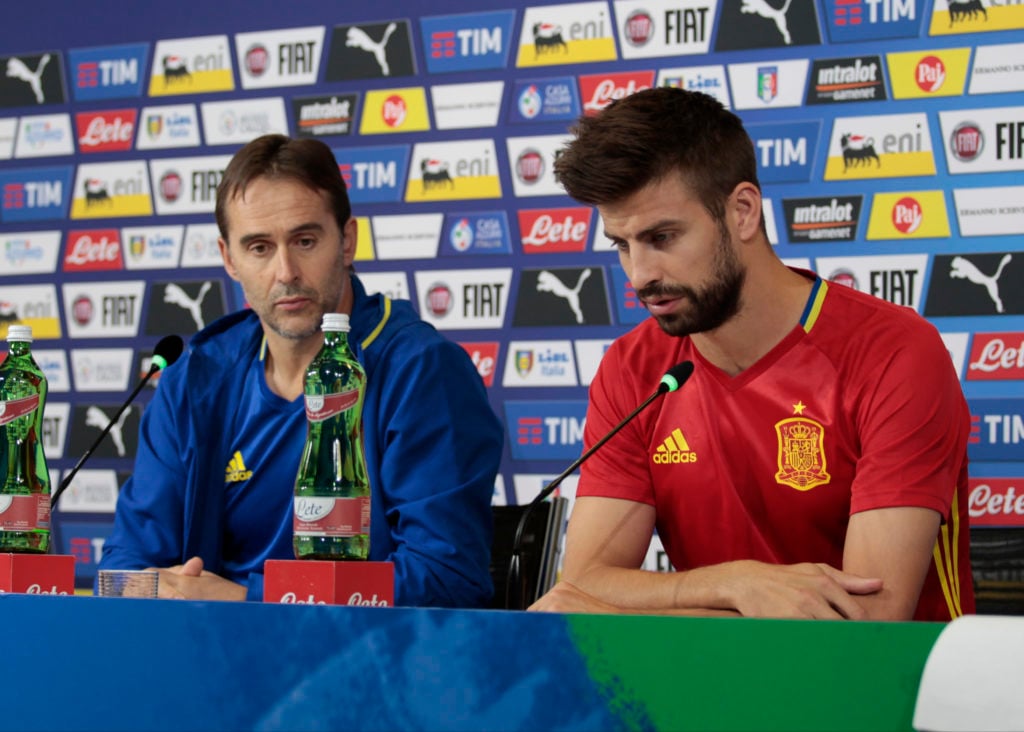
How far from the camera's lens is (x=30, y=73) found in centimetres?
422

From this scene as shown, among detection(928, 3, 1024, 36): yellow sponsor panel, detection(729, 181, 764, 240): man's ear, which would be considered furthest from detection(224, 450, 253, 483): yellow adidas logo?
detection(928, 3, 1024, 36): yellow sponsor panel

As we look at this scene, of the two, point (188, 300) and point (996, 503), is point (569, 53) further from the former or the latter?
point (996, 503)

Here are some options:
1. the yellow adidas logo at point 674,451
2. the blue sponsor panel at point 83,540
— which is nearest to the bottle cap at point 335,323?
the yellow adidas logo at point 674,451

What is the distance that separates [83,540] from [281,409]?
2.17 m

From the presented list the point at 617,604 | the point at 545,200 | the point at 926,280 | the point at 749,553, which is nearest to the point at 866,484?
the point at 749,553

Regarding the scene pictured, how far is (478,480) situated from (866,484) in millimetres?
590

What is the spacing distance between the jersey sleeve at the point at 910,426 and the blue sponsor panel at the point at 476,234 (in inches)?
81.1

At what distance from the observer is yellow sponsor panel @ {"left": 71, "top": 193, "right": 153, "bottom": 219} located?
159 inches

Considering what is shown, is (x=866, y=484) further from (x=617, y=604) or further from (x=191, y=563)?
(x=191, y=563)

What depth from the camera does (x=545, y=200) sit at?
12.0 feet

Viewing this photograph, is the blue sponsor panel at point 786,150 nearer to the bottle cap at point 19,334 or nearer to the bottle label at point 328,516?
the bottle cap at point 19,334

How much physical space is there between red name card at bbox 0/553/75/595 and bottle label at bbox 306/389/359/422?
323 mm

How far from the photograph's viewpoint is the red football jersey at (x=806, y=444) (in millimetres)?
1646

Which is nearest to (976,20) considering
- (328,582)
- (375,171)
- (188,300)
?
(375,171)
